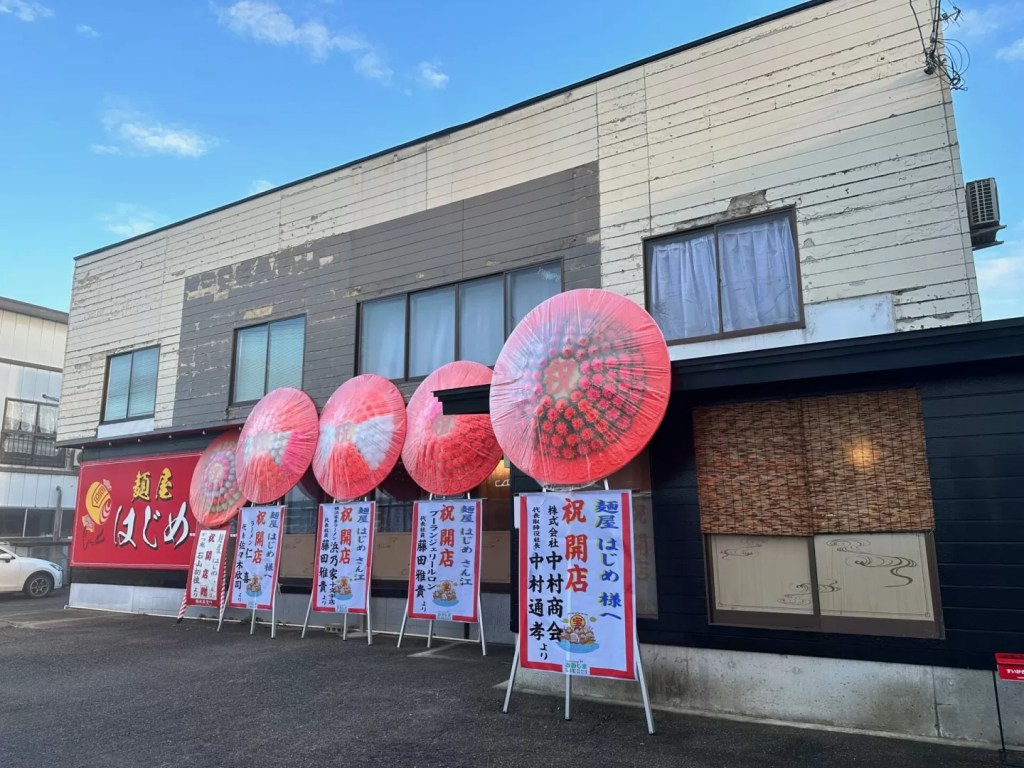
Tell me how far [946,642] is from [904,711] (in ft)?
2.20

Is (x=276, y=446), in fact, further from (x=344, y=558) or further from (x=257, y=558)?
(x=344, y=558)

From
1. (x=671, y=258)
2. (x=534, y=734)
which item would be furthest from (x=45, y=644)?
(x=671, y=258)

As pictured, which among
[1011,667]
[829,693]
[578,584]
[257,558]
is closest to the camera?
[1011,667]

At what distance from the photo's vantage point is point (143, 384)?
15.4 metres

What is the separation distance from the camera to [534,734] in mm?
5875

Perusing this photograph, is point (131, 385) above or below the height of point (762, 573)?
above

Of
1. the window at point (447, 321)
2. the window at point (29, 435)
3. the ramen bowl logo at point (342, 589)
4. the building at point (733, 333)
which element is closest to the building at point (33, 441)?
the window at point (29, 435)

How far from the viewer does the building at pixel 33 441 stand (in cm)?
2209

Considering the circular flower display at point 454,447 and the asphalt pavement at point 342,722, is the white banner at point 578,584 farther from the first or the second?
the circular flower display at point 454,447

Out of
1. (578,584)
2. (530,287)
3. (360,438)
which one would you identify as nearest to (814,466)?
(578,584)

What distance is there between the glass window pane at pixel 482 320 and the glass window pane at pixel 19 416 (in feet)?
63.7

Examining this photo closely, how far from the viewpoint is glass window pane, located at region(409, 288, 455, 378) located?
11.5 metres

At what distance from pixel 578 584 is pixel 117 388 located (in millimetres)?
13729

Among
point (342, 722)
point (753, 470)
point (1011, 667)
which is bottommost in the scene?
point (342, 722)
